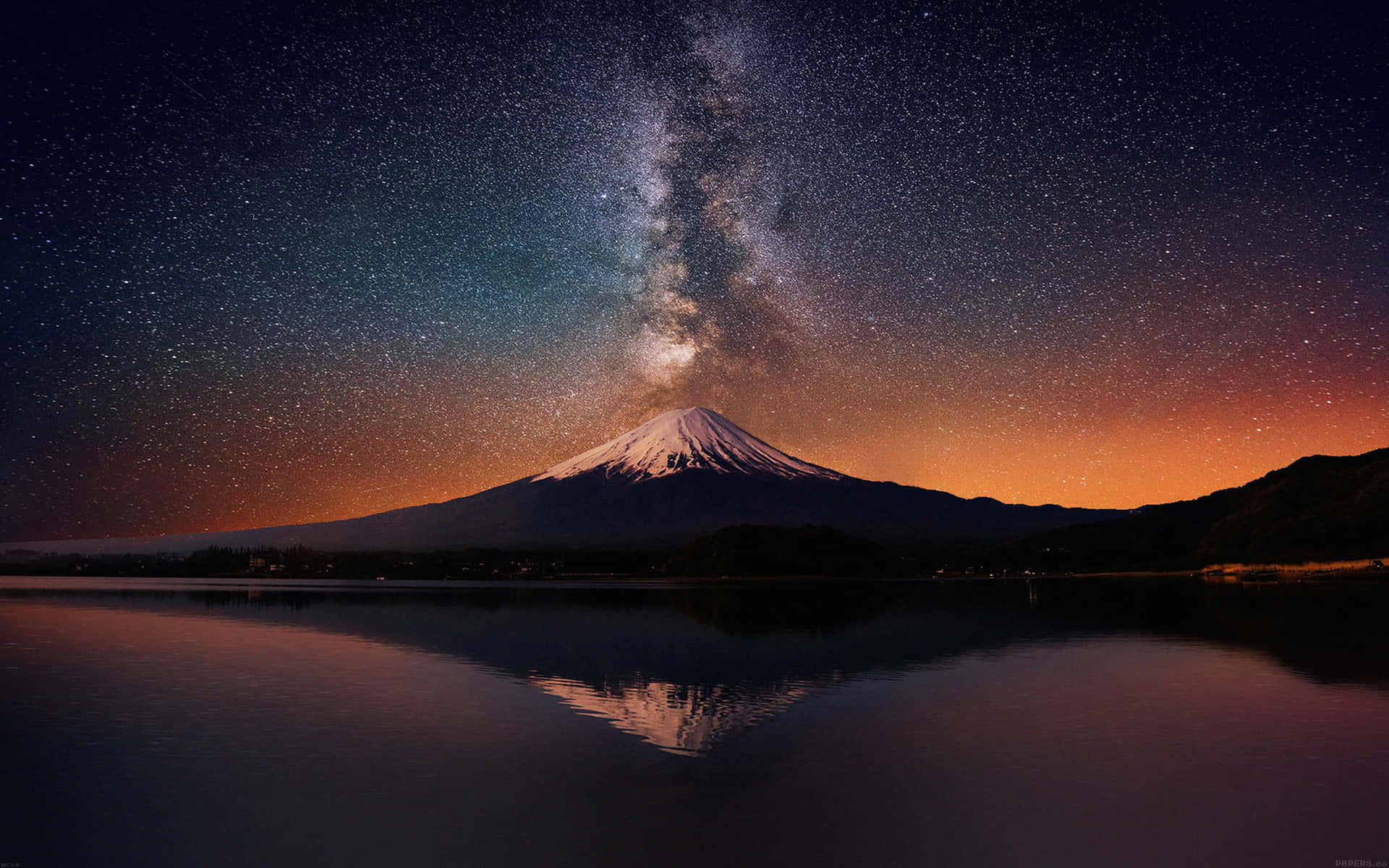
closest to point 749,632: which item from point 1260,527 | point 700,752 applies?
point 700,752

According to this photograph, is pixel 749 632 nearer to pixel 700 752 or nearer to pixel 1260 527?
pixel 700 752

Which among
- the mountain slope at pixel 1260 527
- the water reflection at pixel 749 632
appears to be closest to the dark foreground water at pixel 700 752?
the water reflection at pixel 749 632

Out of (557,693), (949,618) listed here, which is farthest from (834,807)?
(949,618)

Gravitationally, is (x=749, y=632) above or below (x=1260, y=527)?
below

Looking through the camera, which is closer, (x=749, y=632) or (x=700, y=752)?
(x=700, y=752)

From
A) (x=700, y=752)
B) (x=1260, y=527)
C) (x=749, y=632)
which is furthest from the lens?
(x=1260, y=527)

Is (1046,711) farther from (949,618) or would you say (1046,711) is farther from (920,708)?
(949,618)

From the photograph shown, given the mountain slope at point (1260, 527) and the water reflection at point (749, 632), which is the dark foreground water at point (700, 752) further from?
the mountain slope at point (1260, 527)
